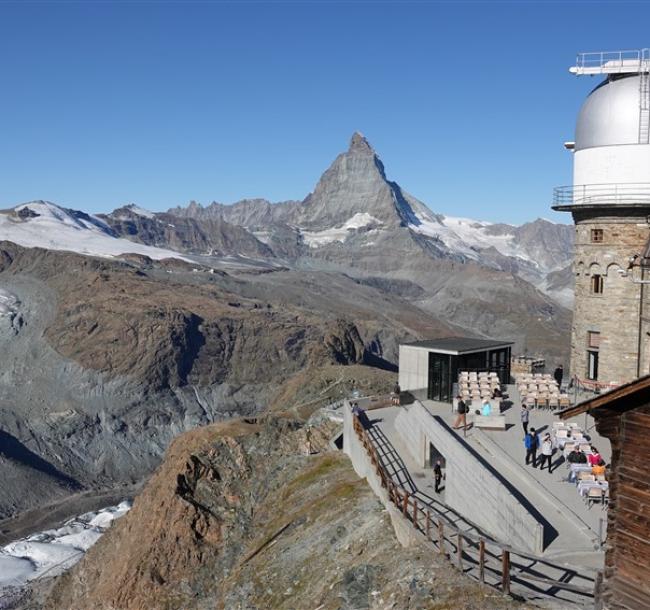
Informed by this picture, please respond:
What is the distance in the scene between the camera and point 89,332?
108 metres

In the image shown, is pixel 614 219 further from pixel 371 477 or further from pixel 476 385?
pixel 371 477

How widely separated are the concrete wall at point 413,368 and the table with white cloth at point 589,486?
12.8 metres

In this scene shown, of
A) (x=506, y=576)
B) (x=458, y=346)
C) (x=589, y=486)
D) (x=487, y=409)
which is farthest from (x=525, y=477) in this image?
(x=458, y=346)

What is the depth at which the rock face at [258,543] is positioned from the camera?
53.5 ft

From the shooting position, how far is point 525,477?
768 inches

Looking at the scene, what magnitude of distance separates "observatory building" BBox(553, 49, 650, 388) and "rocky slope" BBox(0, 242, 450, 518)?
32415 mm

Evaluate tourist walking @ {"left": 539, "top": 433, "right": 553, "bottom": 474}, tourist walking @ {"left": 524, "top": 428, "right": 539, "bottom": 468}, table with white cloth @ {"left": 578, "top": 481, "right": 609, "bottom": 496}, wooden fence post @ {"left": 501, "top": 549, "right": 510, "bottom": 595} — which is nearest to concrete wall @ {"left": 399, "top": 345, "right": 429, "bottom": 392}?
tourist walking @ {"left": 524, "top": 428, "right": 539, "bottom": 468}

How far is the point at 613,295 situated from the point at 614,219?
275 centimetres

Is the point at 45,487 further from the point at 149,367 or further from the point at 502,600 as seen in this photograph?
the point at 502,600

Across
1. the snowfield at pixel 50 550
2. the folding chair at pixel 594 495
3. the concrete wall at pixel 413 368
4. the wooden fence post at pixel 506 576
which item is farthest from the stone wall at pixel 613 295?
the snowfield at pixel 50 550

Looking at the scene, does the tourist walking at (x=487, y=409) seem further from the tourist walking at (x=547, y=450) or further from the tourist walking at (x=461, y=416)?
the tourist walking at (x=547, y=450)

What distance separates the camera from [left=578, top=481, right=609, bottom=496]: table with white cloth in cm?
1759

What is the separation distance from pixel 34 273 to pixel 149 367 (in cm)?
4819

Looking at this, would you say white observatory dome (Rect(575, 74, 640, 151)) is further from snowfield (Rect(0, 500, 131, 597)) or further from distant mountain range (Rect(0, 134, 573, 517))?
snowfield (Rect(0, 500, 131, 597))
